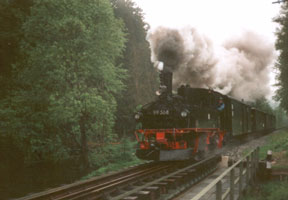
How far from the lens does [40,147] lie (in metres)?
19.3

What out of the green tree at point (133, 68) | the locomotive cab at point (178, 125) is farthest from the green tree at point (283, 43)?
the locomotive cab at point (178, 125)

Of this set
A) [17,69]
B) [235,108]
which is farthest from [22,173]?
[235,108]

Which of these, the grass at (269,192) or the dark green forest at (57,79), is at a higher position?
the dark green forest at (57,79)

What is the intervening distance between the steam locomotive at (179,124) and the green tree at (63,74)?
5534mm

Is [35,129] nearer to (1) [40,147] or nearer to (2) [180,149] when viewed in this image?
(1) [40,147]

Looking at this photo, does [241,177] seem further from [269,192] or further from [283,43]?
[283,43]

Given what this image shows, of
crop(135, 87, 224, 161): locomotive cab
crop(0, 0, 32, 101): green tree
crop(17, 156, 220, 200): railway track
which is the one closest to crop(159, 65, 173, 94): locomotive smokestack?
crop(135, 87, 224, 161): locomotive cab

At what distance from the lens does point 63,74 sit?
1789 centimetres

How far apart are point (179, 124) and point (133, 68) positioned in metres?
25.3

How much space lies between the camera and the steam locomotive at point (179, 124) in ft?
40.0

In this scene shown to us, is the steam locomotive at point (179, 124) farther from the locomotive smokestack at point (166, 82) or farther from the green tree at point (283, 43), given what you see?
the green tree at point (283, 43)

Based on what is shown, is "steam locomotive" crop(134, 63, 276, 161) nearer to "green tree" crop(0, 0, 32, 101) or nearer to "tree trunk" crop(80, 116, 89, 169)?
"tree trunk" crop(80, 116, 89, 169)

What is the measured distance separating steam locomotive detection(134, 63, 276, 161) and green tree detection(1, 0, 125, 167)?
18.2ft

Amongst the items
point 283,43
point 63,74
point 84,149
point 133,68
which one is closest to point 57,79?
point 63,74
